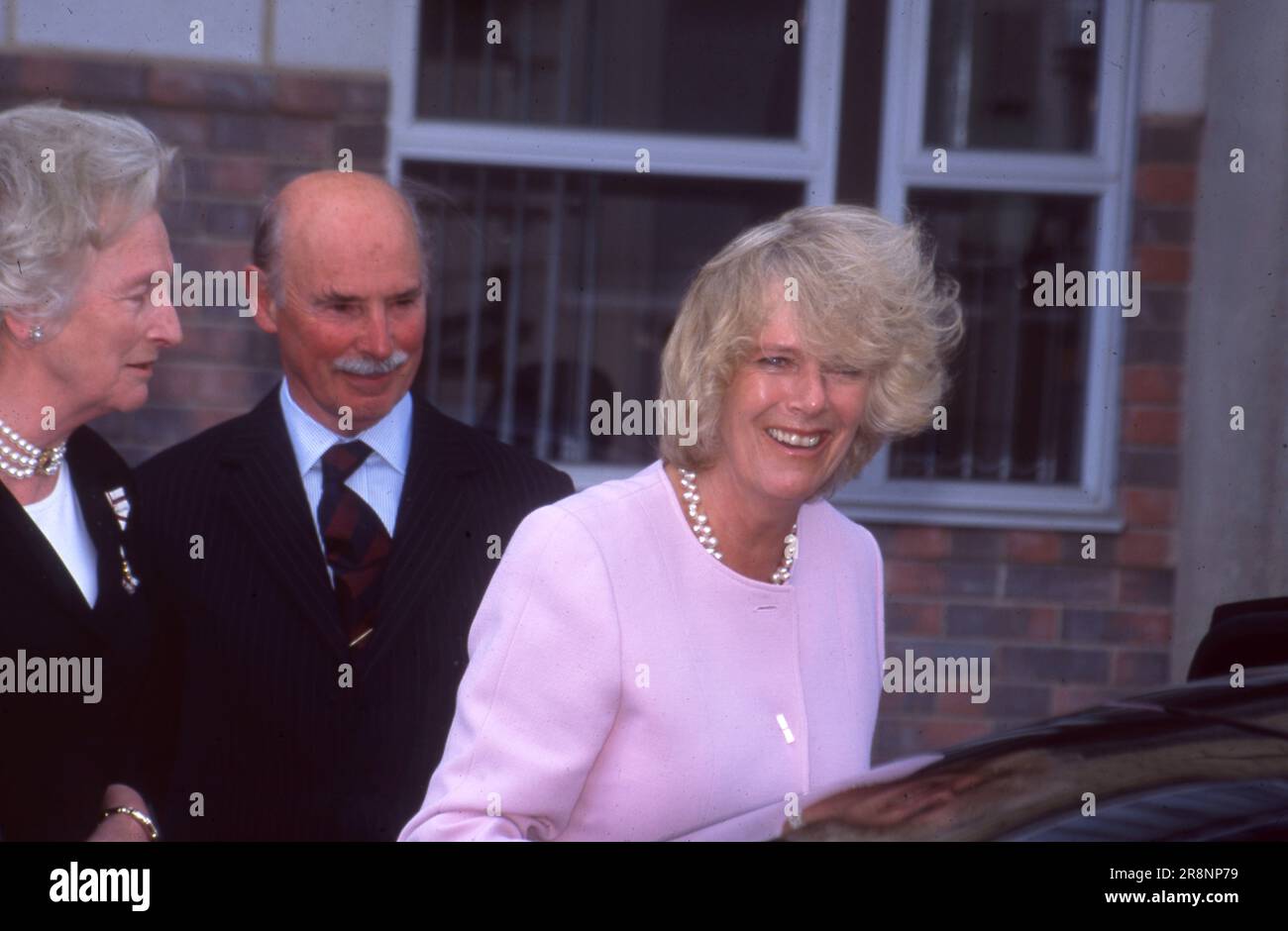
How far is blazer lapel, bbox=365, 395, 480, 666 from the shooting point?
2.80 metres

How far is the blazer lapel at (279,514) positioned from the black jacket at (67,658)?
27 centimetres

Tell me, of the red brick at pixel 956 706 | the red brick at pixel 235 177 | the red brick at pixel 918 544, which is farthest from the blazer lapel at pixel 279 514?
the red brick at pixel 956 706

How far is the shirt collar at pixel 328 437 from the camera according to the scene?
291cm

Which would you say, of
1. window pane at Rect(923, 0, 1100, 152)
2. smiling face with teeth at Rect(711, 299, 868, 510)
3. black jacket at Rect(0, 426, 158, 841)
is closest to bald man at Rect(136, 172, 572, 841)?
black jacket at Rect(0, 426, 158, 841)

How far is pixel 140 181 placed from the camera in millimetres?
2494

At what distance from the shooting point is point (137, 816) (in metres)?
2.50

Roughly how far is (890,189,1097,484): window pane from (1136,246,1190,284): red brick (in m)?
0.15

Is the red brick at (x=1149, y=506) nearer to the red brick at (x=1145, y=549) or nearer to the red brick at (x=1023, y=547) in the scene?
the red brick at (x=1145, y=549)

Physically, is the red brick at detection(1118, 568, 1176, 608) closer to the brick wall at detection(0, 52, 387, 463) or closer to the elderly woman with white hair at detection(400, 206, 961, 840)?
the elderly woman with white hair at detection(400, 206, 961, 840)

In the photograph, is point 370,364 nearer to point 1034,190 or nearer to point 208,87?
point 208,87
